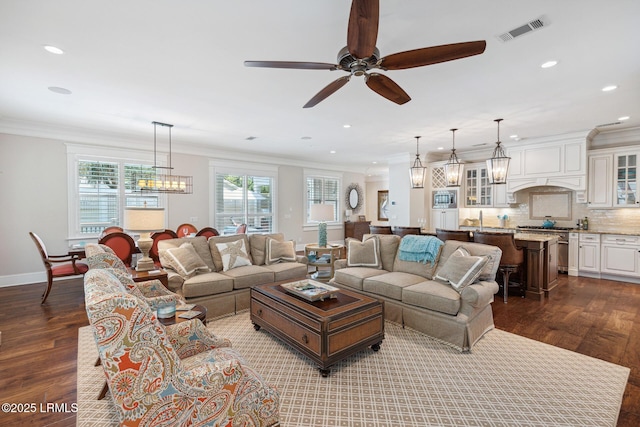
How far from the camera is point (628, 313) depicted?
381cm

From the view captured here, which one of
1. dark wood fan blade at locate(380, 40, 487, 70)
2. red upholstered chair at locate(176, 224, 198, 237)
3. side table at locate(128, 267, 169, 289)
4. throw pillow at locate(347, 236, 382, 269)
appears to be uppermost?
dark wood fan blade at locate(380, 40, 487, 70)

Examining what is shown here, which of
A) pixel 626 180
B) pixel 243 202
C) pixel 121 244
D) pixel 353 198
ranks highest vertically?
pixel 626 180

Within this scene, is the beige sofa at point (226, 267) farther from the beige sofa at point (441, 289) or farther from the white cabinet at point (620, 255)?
the white cabinet at point (620, 255)

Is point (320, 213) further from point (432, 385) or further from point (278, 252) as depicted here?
point (432, 385)

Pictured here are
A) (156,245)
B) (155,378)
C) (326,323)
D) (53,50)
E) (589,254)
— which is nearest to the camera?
(155,378)

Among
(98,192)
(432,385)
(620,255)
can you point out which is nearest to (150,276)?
(432,385)

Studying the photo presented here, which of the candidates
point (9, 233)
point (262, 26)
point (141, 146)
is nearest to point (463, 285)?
point (262, 26)

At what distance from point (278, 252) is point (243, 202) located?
3476 millimetres

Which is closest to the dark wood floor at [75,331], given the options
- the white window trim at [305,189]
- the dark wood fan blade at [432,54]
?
the dark wood fan blade at [432,54]

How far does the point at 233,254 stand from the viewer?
431 cm

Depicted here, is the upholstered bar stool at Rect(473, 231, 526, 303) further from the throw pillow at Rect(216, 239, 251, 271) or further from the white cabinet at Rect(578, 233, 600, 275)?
the throw pillow at Rect(216, 239, 251, 271)

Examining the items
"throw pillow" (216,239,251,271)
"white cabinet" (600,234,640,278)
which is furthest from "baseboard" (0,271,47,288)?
"white cabinet" (600,234,640,278)

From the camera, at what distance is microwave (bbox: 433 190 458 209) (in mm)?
7410

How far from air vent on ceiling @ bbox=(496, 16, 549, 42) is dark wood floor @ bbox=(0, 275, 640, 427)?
288 centimetres
